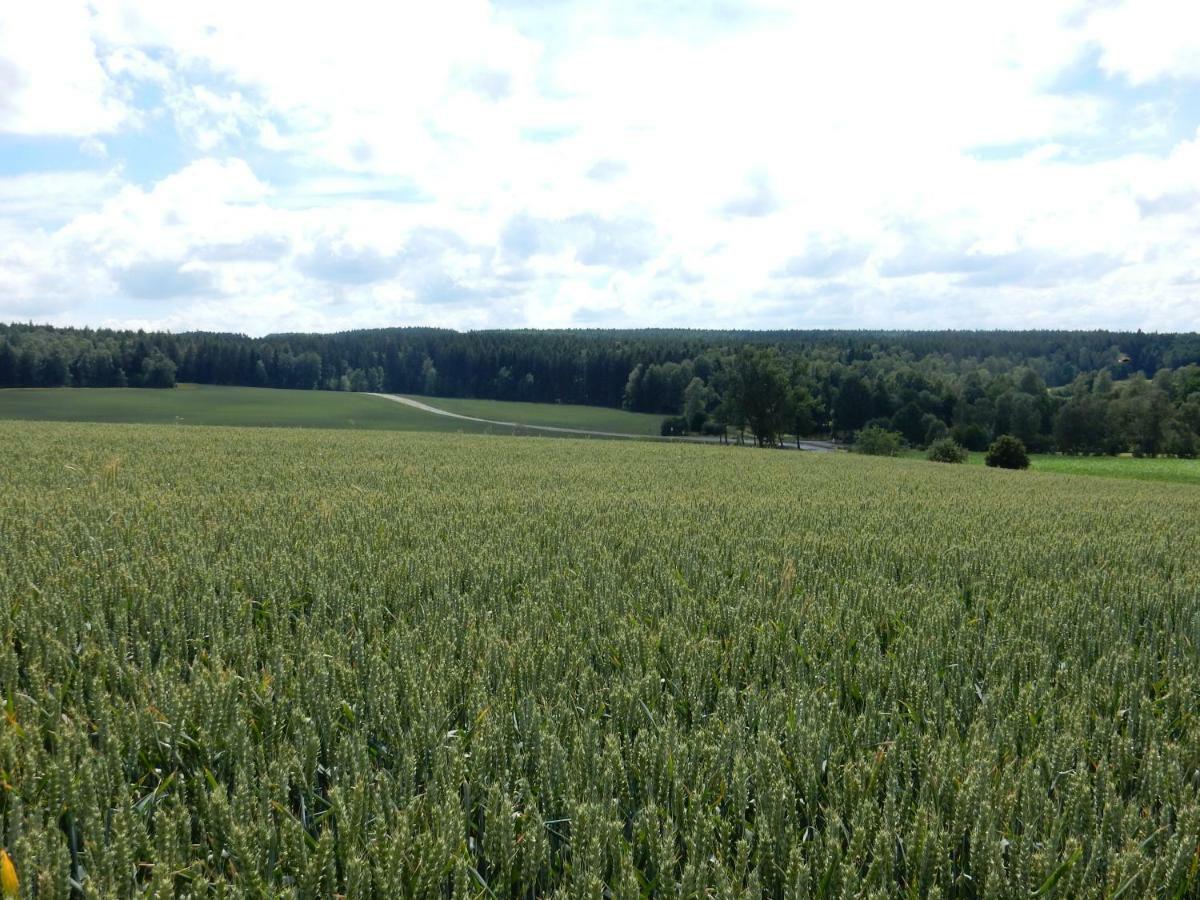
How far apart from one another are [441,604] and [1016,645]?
351cm

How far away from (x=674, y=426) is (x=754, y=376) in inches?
474

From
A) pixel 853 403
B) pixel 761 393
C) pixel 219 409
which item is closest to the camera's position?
pixel 219 409

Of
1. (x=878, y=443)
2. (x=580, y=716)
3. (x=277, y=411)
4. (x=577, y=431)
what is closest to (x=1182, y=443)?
(x=878, y=443)

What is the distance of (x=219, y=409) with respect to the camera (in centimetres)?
8156

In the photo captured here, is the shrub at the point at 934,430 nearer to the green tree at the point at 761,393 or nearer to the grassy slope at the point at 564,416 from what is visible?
the green tree at the point at 761,393

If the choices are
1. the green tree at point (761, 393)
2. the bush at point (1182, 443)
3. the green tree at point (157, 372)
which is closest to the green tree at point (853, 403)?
the green tree at point (761, 393)

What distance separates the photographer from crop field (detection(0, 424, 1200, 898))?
262 cm

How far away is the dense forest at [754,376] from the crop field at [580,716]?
79629 mm

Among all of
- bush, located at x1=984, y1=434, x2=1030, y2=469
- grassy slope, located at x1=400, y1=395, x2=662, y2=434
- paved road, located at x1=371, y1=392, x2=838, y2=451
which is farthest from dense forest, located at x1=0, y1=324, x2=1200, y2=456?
bush, located at x1=984, y1=434, x2=1030, y2=469

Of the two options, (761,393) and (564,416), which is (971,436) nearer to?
(761,393)

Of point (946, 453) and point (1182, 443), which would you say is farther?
point (1182, 443)

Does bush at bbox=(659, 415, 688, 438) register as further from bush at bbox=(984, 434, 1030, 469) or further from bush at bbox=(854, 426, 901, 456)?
bush at bbox=(984, 434, 1030, 469)

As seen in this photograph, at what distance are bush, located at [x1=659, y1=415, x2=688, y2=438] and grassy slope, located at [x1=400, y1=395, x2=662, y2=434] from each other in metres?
0.89

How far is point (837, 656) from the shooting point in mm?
4492
